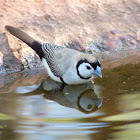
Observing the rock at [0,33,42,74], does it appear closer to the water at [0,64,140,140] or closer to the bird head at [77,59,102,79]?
the water at [0,64,140,140]

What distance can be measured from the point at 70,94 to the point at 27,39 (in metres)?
1.58

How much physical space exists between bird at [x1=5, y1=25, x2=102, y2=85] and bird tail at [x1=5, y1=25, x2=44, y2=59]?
0.09 ft

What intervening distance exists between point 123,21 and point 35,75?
2560mm

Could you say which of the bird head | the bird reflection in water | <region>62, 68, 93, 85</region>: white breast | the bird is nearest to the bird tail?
the bird

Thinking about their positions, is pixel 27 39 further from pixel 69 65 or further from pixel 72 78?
pixel 72 78

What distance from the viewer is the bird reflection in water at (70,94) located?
4.83 meters

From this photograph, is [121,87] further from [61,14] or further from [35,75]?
[61,14]

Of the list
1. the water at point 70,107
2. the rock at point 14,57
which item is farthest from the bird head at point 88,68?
the rock at point 14,57

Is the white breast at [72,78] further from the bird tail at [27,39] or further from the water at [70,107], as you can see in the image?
the bird tail at [27,39]

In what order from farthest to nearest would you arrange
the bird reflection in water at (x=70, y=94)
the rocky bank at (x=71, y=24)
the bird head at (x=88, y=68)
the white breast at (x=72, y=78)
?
the rocky bank at (x=71, y=24) → the white breast at (x=72, y=78) → the bird head at (x=88, y=68) → the bird reflection in water at (x=70, y=94)

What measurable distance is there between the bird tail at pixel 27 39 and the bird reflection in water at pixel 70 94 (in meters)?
0.59

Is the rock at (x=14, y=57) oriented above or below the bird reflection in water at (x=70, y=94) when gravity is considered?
below

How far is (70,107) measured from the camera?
4762 mm

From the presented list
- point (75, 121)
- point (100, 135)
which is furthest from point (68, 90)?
point (100, 135)
